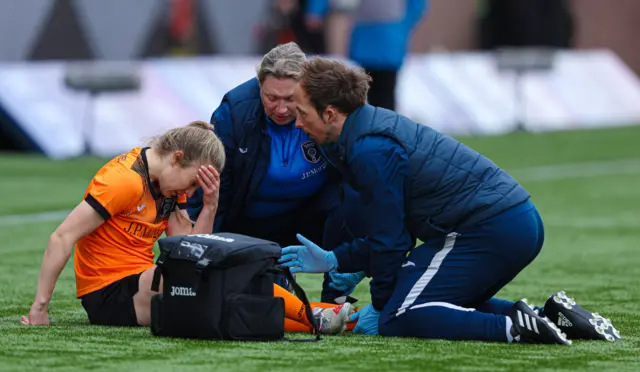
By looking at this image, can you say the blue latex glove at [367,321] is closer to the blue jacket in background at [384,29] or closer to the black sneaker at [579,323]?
the black sneaker at [579,323]

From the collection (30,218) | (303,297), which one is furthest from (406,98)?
(303,297)

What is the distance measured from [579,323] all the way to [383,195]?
2.95 feet

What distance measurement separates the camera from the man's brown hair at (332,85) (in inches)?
197

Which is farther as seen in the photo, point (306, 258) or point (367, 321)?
point (367, 321)

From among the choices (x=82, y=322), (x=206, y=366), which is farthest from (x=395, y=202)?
(x=82, y=322)

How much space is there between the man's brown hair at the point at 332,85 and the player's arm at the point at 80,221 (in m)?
0.81

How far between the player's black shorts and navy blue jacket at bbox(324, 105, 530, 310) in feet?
2.78

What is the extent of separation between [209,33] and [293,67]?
53.2 feet

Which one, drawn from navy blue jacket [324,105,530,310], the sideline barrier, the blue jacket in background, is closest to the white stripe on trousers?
navy blue jacket [324,105,530,310]

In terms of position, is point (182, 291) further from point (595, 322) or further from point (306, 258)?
point (595, 322)

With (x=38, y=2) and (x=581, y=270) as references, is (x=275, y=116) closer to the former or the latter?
(x=581, y=270)

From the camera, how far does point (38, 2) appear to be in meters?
19.5

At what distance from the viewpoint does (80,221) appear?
5199 mm

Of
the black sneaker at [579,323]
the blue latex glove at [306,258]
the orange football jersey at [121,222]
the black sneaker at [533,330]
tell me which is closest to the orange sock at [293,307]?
the blue latex glove at [306,258]
